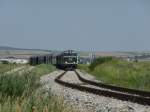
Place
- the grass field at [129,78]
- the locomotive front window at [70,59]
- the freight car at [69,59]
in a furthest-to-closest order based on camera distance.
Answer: the freight car at [69,59] < the locomotive front window at [70,59] < the grass field at [129,78]

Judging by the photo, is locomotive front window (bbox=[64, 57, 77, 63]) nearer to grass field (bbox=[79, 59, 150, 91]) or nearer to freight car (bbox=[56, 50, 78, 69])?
freight car (bbox=[56, 50, 78, 69])

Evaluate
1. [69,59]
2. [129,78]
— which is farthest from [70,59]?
[129,78]

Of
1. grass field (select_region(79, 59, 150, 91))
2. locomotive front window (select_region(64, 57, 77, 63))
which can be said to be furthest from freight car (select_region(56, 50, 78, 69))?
grass field (select_region(79, 59, 150, 91))

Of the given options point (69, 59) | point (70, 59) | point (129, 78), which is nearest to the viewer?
point (129, 78)

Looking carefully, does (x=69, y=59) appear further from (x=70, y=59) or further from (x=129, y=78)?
(x=129, y=78)

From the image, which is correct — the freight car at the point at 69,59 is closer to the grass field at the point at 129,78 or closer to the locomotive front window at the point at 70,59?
the locomotive front window at the point at 70,59

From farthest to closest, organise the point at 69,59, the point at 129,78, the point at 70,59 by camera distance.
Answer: the point at 70,59 → the point at 69,59 → the point at 129,78

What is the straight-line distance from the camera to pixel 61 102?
1080cm

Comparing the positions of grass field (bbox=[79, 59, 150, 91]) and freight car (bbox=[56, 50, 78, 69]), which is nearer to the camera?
grass field (bbox=[79, 59, 150, 91])

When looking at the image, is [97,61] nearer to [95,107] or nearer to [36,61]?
[36,61]

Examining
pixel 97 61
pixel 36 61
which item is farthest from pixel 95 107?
pixel 36 61

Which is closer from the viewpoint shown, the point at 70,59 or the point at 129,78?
the point at 129,78

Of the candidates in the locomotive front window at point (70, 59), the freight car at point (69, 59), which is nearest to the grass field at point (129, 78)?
the freight car at point (69, 59)

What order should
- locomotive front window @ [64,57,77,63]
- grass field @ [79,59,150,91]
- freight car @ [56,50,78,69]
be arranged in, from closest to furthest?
grass field @ [79,59,150,91], locomotive front window @ [64,57,77,63], freight car @ [56,50,78,69]
